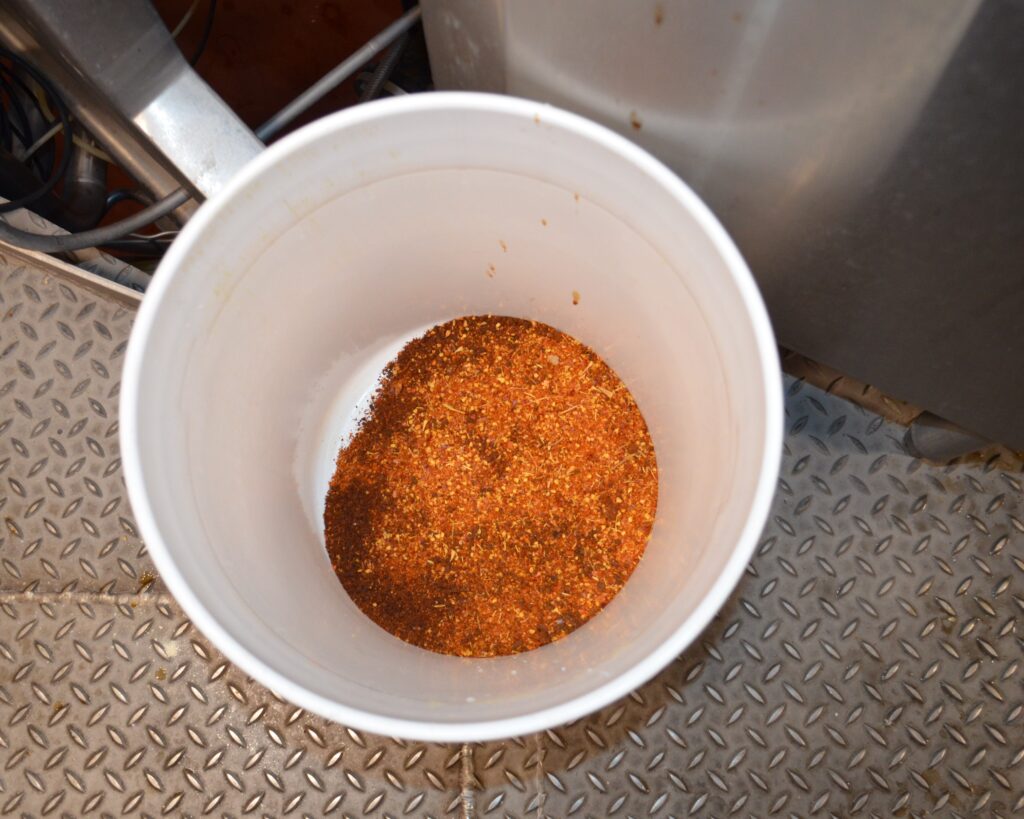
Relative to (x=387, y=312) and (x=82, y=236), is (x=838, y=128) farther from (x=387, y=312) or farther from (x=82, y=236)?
(x=82, y=236)

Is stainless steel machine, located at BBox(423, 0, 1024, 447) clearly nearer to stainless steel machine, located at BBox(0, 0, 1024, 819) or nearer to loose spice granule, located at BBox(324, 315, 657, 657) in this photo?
stainless steel machine, located at BBox(0, 0, 1024, 819)

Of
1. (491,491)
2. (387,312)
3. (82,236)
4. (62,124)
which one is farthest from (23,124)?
(491,491)

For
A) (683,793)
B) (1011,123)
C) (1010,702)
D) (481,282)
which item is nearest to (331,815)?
(683,793)

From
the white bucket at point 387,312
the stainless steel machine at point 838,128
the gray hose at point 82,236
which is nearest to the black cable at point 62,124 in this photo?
the gray hose at point 82,236

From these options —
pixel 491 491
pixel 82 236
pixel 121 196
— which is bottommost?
pixel 491 491

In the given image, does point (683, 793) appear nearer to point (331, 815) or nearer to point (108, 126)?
point (331, 815)

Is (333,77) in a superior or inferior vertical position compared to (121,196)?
superior

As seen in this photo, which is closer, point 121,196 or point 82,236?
point 82,236
